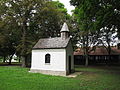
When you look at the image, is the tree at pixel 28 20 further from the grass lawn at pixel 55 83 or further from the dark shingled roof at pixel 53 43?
the grass lawn at pixel 55 83

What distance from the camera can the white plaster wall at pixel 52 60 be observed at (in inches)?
727

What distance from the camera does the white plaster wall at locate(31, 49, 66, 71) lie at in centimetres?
1847

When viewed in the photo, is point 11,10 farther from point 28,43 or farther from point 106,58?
point 106,58

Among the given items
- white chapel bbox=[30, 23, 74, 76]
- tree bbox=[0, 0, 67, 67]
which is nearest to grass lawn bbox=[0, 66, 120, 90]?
white chapel bbox=[30, 23, 74, 76]

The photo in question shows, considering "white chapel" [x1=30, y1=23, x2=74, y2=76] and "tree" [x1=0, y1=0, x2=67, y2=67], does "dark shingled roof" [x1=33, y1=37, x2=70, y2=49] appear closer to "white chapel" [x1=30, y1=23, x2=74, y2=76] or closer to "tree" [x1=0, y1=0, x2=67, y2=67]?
"white chapel" [x1=30, y1=23, x2=74, y2=76]

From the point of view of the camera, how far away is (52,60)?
1914 cm

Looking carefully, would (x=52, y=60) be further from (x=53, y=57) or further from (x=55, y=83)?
(x=55, y=83)

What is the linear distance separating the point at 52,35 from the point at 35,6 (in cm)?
752

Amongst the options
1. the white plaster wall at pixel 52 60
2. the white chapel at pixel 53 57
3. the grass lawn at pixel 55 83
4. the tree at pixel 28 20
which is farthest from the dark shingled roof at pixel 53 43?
the grass lawn at pixel 55 83

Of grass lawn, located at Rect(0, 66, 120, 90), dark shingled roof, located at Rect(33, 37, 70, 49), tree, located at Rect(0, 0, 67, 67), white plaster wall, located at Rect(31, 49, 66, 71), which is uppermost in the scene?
tree, located at Rect(0, 0, 67, 67)

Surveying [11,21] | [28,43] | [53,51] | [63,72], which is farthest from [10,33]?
[63,72]

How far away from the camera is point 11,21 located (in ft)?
89.6

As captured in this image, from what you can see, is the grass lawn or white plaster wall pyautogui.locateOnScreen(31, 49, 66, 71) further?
white plaster wall pyautogui.locateOnScreen(31, 49, 66, 71)

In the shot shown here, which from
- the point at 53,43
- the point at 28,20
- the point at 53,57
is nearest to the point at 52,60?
the point at 53,57
